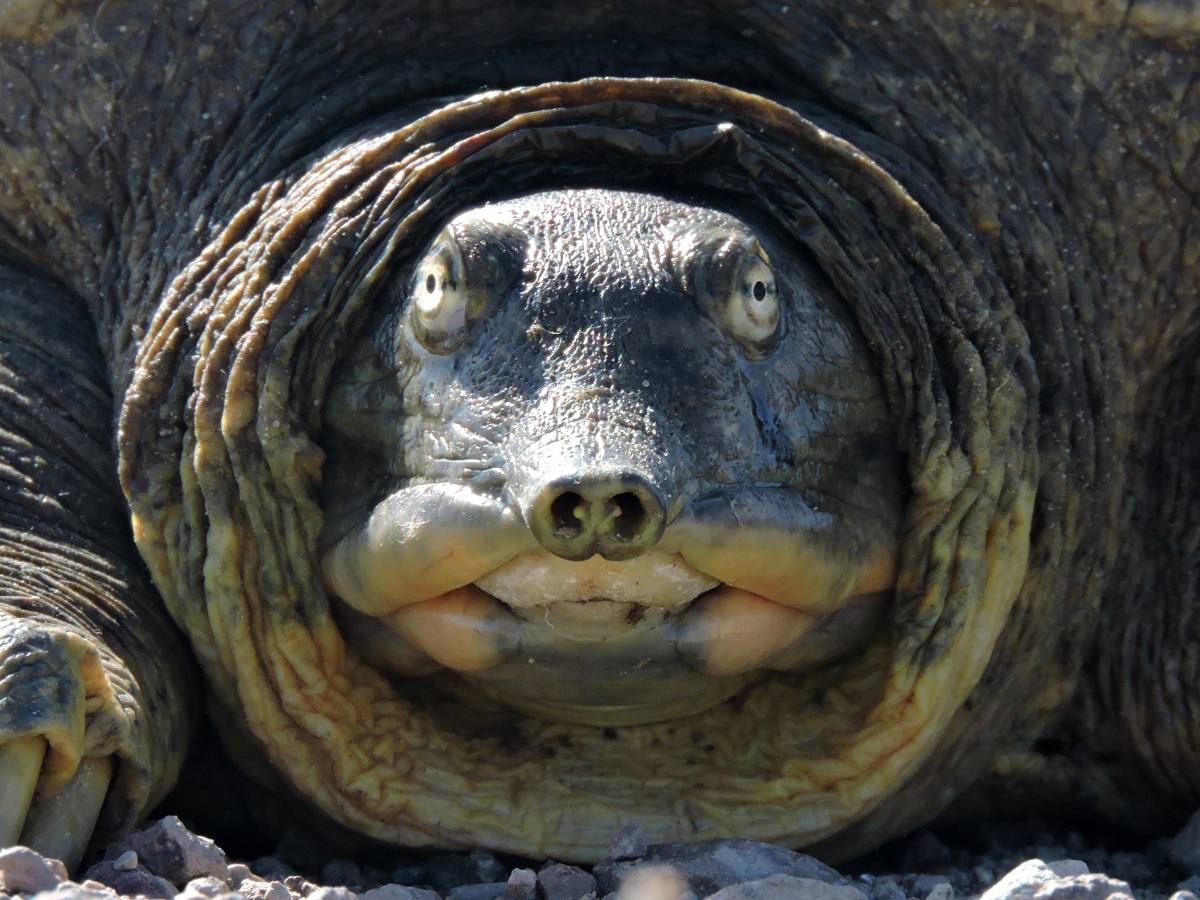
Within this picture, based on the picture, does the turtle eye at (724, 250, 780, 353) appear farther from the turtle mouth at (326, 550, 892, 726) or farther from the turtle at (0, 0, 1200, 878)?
the turtle mouth at (326, 550, 892, 726)

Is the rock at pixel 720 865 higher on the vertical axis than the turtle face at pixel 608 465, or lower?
lower

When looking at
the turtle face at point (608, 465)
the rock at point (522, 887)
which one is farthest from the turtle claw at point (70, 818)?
the rock at point (522, 887)

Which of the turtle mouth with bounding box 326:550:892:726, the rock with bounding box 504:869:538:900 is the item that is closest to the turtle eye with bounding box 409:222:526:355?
the turtle mouth with bounding box 326:550:892:726

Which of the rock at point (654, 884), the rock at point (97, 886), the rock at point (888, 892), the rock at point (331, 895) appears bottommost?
the rock at point (97, 886)

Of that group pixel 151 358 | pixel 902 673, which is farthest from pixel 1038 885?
pixel 151 358

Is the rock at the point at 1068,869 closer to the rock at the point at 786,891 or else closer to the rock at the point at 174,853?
the rock at the point at 786,891
